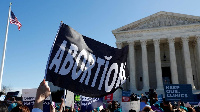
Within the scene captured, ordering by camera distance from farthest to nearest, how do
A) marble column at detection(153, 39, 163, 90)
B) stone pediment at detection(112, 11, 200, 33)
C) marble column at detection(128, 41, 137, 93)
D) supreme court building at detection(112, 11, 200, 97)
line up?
1. stone pediment at detection(112, 11, 200, 33)
2. marble column at detection(128, 41, 137, 93)
3. supreme court building at detection(112, 11, 200, 97)
4. marble column at detection(153, 39, 163, 90)

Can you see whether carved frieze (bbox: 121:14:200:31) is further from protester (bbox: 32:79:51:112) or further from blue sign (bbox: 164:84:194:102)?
protester (bbox: 32:79:51:112)

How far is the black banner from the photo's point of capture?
14.1 feet

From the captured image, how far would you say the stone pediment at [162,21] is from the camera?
37.1m

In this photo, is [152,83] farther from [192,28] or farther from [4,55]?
[4,55]

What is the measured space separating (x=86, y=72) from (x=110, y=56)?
3.38 feet

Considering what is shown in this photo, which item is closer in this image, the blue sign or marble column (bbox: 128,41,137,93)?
the blue sign

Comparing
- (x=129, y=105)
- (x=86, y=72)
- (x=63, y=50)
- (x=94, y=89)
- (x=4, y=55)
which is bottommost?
(x=129, y=105)

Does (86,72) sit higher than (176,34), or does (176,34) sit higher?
(176,34)

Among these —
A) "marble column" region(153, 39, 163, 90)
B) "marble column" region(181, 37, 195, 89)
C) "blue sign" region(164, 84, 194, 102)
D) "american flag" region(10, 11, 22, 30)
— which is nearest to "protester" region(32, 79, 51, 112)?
"blue sign" region(164, 84, 194, 102)

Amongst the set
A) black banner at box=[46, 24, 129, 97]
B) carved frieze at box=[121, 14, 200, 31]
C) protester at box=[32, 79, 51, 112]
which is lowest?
protester at box=[32, 79, 51, 112]

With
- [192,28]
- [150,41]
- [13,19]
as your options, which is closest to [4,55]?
[13,19]

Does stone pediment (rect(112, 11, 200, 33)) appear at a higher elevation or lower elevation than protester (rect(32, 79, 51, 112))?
higher

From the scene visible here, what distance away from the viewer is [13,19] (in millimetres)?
19672

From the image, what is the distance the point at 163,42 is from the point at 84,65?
38.1 meters
